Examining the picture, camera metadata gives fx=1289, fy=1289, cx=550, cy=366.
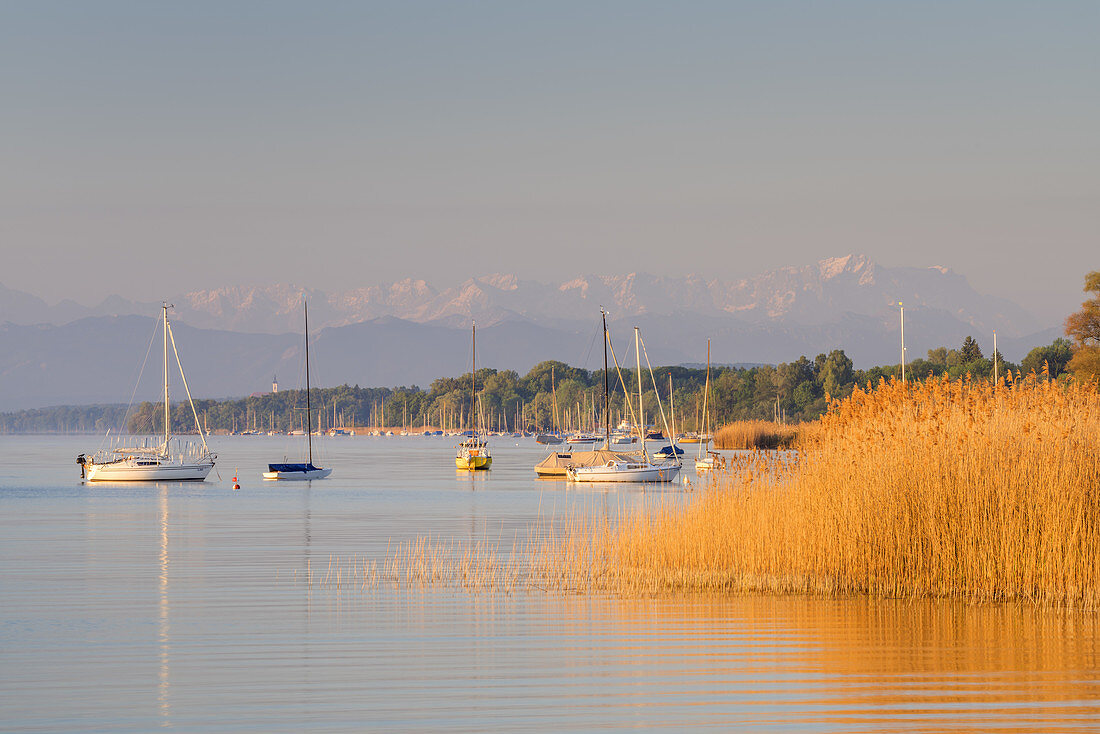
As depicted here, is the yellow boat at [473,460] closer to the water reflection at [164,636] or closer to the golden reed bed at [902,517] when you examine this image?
the water reflection at [164,636]

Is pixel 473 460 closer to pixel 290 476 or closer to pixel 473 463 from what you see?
pixel 473 463

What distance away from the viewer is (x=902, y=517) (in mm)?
21656

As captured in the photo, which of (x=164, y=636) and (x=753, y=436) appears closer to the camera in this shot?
(x=164, y=636)

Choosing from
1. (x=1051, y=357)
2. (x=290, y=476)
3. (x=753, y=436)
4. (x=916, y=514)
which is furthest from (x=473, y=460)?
(x=916, y=514)

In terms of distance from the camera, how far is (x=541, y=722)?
13641 mm

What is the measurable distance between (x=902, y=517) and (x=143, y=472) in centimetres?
7611

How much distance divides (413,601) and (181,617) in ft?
13.0

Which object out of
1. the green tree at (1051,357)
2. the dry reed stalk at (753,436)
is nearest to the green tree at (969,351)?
the green tree at (1051,357)

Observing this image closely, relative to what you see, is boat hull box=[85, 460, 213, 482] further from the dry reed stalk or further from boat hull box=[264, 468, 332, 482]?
the dry reed stalk

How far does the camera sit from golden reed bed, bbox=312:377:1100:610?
20.5m

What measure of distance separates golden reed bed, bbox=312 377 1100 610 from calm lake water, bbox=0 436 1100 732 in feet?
2.77

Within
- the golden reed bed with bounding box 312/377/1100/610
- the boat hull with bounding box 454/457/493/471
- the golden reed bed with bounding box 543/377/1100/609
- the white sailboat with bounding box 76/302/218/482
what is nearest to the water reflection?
the golden reed bed with bounding box 312/377/1100/610

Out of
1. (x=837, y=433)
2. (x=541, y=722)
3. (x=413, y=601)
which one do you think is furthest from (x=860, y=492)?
(x=541, y=722)

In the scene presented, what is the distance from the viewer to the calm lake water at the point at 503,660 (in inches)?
545
